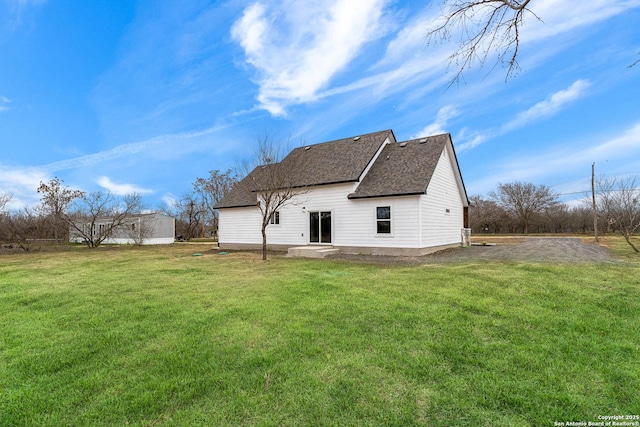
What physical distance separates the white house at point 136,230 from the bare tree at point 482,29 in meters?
28.1

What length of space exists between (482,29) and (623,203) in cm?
1734

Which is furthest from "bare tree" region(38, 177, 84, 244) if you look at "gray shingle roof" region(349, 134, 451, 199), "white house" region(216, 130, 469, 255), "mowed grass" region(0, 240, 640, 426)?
"gray shingle roof" region(349, 134, 451, 199)

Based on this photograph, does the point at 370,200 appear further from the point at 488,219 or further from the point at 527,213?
the point at 527,213

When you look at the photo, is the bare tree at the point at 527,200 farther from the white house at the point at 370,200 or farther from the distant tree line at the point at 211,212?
the white house at the point at 370,200

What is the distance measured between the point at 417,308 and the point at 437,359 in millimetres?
1572

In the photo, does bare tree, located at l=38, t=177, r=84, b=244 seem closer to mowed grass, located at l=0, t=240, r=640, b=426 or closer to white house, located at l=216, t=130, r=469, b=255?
white house, located at l=216, t=130, r=469, b=255

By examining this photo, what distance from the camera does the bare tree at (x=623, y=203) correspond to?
14569mm

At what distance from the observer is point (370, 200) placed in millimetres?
14258

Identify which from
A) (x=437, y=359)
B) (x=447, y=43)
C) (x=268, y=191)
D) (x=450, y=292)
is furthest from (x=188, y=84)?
(x=437, y=359)

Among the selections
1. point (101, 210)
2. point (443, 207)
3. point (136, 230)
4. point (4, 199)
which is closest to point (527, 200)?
point (443, 207)

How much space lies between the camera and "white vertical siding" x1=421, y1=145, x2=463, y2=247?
13979 mm

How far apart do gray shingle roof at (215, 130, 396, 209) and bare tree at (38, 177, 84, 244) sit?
1558 cm

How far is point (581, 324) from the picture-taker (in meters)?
4.05

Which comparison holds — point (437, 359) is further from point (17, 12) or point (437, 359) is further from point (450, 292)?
point (17, 12)
